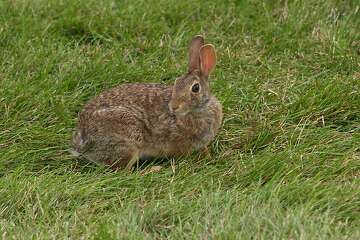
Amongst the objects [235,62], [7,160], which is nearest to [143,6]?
[235,62]

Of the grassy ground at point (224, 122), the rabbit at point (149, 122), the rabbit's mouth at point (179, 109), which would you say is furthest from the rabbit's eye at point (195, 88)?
the grassy ground at point (224, 122)

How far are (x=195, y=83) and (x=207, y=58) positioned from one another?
24 cm

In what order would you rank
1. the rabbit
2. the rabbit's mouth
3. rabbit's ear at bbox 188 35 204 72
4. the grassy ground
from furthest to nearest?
rabbit's ear at bbox 188 35 204 72 → the rabbit → the rabbit's mouth → the grassy ground

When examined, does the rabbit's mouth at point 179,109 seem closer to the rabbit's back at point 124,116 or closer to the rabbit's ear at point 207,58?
the rabbit's back at point 124,116

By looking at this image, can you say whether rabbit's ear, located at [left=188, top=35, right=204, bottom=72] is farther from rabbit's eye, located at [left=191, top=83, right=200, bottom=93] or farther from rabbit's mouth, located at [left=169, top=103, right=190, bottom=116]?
rabbit's mouth, located at [left=169, top=103, right=190, bottom=116]

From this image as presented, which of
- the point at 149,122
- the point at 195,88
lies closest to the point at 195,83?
the point at 195,88

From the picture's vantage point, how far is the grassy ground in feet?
16.9

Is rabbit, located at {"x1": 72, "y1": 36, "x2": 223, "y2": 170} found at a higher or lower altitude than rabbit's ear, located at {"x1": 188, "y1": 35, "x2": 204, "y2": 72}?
lower

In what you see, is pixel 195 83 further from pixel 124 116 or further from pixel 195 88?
pixel 124 116

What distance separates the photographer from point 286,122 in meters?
6.44

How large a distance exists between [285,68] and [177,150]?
55.1 inches

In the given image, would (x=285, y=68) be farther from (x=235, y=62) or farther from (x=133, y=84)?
(x=133, y=84)

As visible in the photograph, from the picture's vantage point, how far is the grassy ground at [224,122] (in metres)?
5.16

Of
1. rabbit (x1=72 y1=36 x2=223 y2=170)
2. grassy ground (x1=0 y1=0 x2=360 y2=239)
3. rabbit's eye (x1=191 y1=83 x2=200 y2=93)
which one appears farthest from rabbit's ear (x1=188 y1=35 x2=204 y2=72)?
grassy ground (x1=0 y1=0 x2=360 y2=239)
